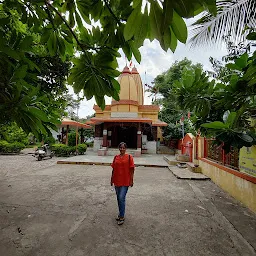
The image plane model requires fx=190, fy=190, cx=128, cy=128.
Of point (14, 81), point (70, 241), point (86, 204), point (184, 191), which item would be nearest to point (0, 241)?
point (70, 241)

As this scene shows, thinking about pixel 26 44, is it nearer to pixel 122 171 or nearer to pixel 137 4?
pixel 137 4

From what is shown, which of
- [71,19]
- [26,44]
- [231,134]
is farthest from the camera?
[231,134]

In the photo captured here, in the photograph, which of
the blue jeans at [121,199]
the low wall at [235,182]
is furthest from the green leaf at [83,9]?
the low wall at [235,182]

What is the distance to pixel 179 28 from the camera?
32.2 inches

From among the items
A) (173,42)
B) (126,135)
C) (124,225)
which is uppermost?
(173,42)

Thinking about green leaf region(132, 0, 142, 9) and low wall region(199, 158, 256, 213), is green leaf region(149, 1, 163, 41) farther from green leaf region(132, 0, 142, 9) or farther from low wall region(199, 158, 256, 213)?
low wall region(199, 158, 256, 213)

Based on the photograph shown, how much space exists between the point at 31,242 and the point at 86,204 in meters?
1.64

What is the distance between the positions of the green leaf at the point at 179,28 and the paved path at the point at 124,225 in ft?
8.44

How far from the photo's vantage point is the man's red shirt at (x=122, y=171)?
136 inches

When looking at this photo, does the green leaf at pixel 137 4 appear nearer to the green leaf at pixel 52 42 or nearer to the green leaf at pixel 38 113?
the green leaf at pixel 38 113

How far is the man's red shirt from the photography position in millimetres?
3461

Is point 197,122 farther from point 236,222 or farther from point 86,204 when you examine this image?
point 86,204

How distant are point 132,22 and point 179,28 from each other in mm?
205

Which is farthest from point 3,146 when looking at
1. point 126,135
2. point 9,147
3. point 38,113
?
point 38,113
